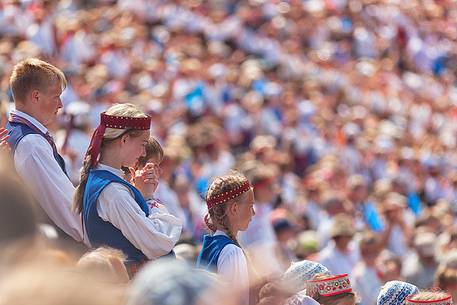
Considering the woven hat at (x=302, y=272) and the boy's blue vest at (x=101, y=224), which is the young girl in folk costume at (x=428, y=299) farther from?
the boy's blue vest at (x=101, y=224)

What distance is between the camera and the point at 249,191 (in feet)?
16.1

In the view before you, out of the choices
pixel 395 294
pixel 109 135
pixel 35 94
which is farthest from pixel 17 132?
pixel 395 294

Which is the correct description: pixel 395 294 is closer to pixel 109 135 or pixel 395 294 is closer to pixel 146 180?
pixel 146 180

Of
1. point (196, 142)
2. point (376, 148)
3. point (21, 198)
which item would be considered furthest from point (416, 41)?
point (21, 198)

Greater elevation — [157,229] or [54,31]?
[157,229]

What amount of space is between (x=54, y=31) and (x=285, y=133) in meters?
3.29

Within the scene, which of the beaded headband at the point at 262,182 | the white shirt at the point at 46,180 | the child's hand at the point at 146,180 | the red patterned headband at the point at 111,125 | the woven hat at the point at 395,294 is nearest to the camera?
the red patterned headband at the point at 111,125

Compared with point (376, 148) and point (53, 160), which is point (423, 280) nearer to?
point (53, 160)

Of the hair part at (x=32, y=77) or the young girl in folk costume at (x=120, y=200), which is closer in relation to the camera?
the young girl in folk costume at (x=120, y=200)

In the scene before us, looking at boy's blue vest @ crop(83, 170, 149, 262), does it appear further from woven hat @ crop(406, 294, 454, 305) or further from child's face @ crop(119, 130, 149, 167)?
woven hat @ crop(406, 294, 454, 305)

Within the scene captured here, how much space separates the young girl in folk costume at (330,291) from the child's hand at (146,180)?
0.83m

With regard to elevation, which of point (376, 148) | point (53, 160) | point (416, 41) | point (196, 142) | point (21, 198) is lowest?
point (416, 41)

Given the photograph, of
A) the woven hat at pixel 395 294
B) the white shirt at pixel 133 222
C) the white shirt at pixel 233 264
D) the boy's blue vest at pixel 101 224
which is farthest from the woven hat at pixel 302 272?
the boy's blue vest at pixel 101 224

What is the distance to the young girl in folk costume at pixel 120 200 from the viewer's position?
454 centimetres
